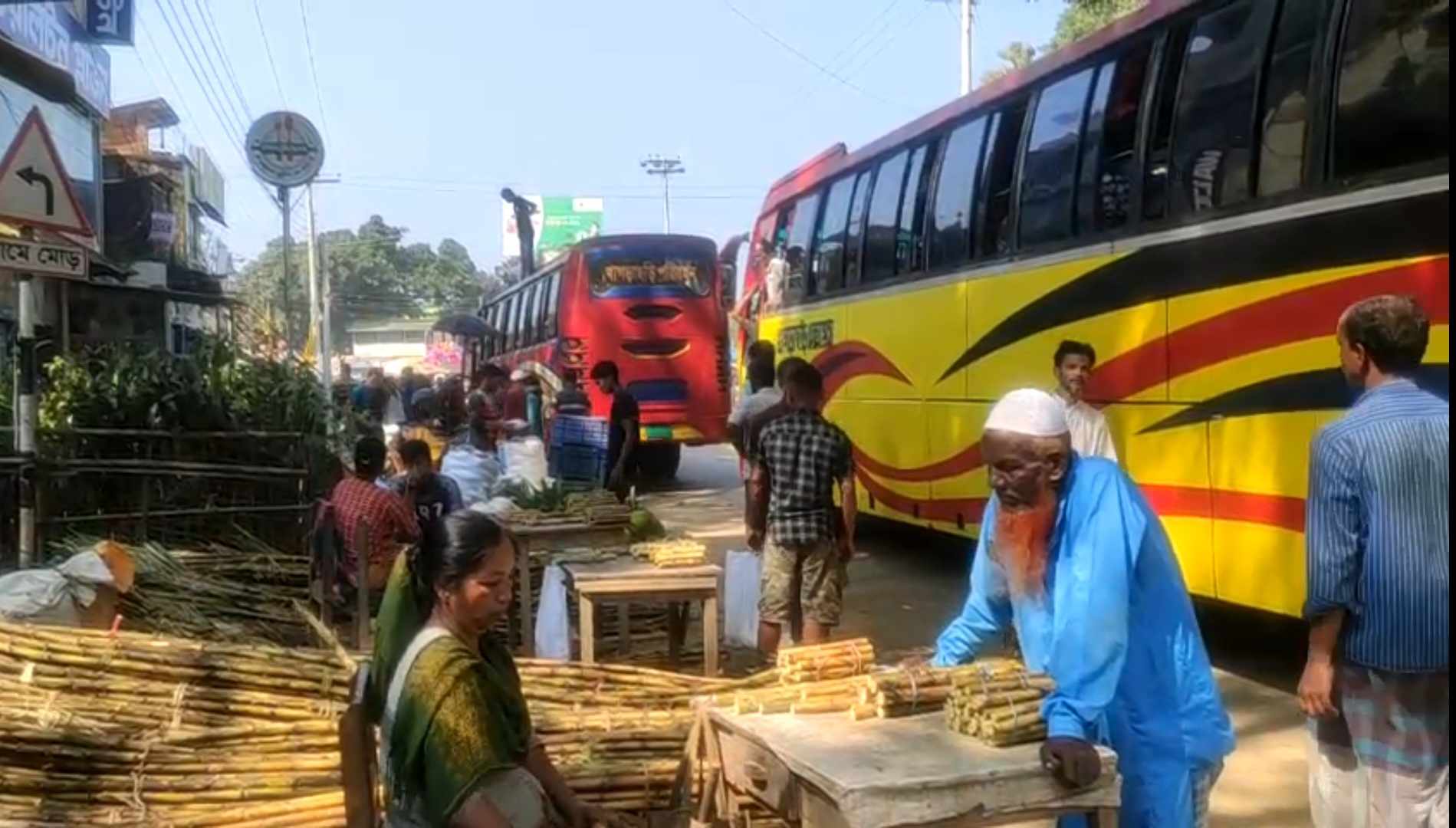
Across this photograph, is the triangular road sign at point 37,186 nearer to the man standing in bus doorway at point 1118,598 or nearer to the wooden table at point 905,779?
the wooden table at point 905,779

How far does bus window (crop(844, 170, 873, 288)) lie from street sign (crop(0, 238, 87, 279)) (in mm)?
7249

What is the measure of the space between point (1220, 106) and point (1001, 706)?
5070mm

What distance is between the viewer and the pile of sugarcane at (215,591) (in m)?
6.73

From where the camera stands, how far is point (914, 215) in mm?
11055

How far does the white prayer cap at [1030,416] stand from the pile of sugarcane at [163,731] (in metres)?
2.07

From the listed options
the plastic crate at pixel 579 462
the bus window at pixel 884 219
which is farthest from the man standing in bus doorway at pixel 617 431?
the bus window at pixel 884 219

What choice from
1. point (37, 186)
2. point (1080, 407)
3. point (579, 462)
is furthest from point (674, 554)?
point (579, 462)

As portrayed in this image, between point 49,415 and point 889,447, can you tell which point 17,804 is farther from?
point 889,447

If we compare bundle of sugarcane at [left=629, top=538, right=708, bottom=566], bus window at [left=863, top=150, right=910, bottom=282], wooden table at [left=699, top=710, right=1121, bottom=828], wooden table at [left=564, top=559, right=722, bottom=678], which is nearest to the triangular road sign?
wooden table at [left=564, top=559, right=722, bottom=678]

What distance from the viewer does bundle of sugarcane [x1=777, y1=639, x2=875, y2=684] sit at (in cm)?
385

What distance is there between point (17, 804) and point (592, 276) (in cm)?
1502

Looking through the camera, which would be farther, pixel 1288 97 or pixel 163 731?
pixel 1288 97

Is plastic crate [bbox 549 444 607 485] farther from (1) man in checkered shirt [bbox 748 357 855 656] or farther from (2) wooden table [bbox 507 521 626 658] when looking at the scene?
(1) man in checkered shirt [bbox 748 357 855 656]

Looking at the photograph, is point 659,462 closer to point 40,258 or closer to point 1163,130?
point 1163,130
